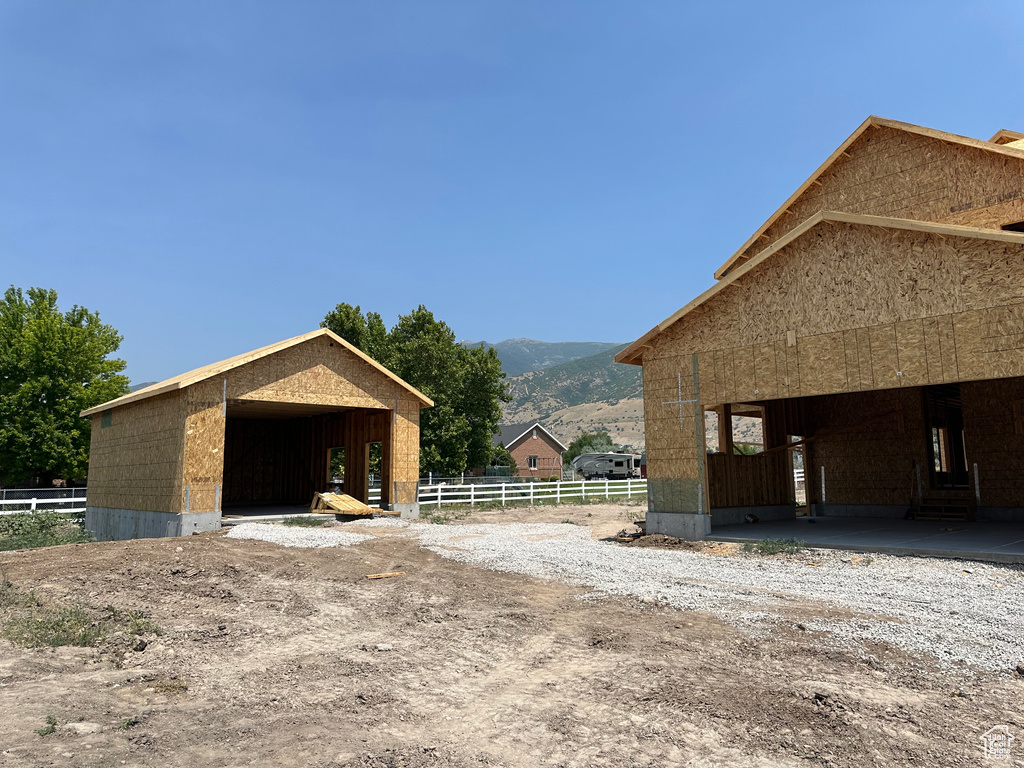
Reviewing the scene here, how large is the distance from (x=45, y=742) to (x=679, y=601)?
740cm

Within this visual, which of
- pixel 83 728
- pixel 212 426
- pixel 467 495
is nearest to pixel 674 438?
pixel 212 426

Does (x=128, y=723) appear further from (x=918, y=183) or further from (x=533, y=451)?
(x=533, y=451)

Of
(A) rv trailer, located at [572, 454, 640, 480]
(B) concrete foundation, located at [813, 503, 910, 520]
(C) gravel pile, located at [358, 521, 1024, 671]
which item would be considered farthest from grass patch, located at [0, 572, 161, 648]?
(A) rv trailer, located at [572, 454, 640, 480]

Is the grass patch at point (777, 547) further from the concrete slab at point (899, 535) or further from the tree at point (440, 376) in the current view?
the tree at point (440, 376)

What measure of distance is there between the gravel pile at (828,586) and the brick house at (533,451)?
49759mm

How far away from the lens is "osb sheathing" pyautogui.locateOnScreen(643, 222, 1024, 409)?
40.5ft

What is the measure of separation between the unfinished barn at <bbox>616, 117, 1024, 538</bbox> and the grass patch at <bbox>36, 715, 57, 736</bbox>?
554 inches

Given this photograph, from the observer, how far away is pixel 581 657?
265 inches

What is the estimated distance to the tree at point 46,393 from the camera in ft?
112

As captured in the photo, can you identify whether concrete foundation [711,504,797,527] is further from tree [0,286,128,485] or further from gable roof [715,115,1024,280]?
tree [0,286,128,485]

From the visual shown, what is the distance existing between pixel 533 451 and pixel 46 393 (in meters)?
42.4

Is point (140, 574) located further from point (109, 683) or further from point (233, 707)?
point (233, 707)

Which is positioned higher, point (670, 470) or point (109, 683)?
point (670, 470)

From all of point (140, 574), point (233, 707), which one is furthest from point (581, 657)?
point (140, 574)
